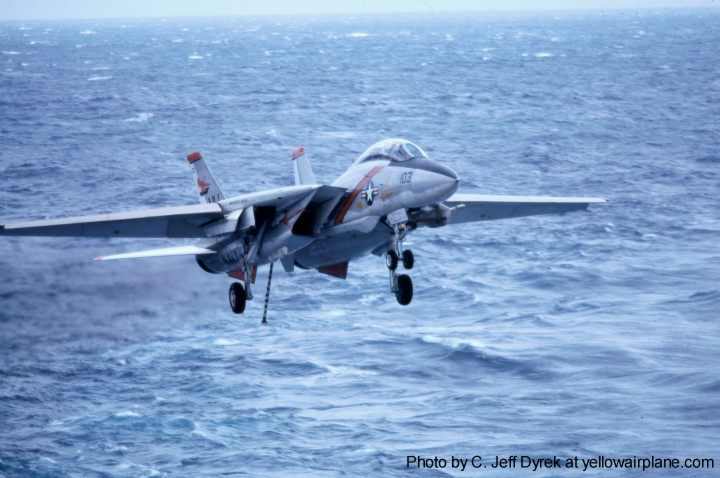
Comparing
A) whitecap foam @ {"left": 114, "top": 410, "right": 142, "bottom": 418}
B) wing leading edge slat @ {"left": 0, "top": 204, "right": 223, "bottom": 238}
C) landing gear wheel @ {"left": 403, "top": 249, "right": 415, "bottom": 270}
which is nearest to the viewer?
landing gear wheel @ {"left": 403, "top": 249, "right": 415, "bottom": 270}

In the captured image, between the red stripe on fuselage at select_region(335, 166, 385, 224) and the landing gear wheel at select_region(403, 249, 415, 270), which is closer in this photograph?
the landing gear wheel at select_region(403, 249, 415, 270)

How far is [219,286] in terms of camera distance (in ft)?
251

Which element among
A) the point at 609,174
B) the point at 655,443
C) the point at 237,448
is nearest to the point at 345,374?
the point at 237,448

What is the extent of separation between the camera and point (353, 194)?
127 ft

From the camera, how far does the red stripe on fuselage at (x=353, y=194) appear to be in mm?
38406

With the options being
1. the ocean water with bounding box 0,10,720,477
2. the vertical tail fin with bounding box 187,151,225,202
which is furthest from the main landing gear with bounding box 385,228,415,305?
the ocean water with bounding box 0,10,720,477

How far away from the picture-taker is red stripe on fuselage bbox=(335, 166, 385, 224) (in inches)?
1512

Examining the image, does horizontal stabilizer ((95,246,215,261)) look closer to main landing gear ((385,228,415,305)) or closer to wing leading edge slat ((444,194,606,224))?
main landing gear ((385,228,415,305))

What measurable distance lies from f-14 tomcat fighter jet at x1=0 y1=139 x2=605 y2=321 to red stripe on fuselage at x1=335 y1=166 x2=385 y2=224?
3cm

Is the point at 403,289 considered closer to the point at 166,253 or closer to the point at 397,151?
the point at 397,151

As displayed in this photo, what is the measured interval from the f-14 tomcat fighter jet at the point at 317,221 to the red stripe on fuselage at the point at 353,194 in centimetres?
3

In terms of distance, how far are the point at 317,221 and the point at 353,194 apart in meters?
1.73

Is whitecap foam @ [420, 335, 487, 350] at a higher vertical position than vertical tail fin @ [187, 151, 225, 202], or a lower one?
lower

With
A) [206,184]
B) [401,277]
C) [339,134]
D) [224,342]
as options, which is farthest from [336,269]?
[339,134]
